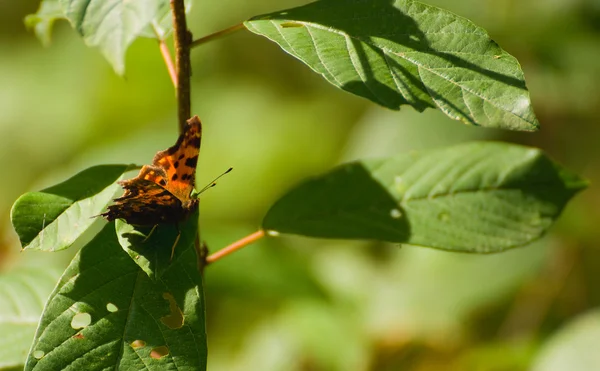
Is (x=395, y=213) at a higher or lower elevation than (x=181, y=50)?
lower

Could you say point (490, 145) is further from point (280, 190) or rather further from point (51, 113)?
point (51, 113)

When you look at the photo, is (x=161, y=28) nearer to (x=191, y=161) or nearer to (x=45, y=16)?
(x=45, y=16)

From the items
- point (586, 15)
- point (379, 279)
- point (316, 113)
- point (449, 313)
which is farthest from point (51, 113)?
point (586, 15)

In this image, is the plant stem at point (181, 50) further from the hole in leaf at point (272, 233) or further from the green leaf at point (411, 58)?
the hole in leaf at point (272, 233)

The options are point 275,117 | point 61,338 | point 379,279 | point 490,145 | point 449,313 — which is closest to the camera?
point 61,338

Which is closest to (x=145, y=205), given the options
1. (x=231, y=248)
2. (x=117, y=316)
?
(x=117, y=316)

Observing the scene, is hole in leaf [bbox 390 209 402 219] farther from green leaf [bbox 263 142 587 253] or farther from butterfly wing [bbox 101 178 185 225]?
butterfly wing [bbox 101 178 185 225]

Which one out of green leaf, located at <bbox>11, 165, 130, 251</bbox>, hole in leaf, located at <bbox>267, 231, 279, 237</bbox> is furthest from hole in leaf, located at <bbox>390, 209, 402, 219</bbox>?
green leaf, located at <bbox>11, 165, 130, 251</bbox>
